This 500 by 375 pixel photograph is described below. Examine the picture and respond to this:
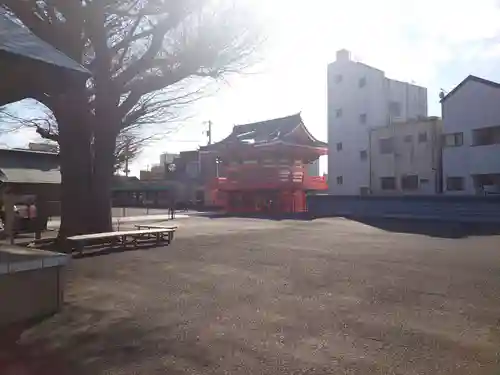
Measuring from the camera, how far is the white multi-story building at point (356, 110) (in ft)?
122

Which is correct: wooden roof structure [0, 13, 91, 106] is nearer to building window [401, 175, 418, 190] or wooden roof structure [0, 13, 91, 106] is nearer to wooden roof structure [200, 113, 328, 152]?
wooden roof structure [200, 113, 328, 152]

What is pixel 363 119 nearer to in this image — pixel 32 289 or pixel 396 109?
pixel 396 109

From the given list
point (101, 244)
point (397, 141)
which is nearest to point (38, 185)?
point (101, 244)

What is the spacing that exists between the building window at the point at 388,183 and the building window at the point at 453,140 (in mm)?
5073

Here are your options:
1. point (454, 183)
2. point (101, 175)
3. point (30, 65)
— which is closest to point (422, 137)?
point (454, 183)

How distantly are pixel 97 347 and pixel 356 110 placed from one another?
36574 mm

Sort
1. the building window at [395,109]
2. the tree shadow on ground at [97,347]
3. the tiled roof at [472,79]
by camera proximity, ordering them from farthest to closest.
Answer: the building window at [395,109], the tiled roof at [472,79], the tree shadow on ground at [97,347]

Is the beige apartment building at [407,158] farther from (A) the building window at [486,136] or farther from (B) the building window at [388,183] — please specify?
(A) the building window at [486,136]

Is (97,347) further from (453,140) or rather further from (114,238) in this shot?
(453,140)

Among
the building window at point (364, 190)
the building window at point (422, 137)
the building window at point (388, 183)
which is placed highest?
the building window at point (422, 137)

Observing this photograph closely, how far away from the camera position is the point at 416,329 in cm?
493

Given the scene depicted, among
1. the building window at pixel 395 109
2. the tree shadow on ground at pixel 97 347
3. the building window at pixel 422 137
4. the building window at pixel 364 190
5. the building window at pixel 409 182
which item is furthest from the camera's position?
the building window at pixel 395 109

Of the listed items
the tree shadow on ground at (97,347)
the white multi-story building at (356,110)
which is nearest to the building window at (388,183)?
the white multi-story building at (356,110)

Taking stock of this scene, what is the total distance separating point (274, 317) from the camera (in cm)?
544
